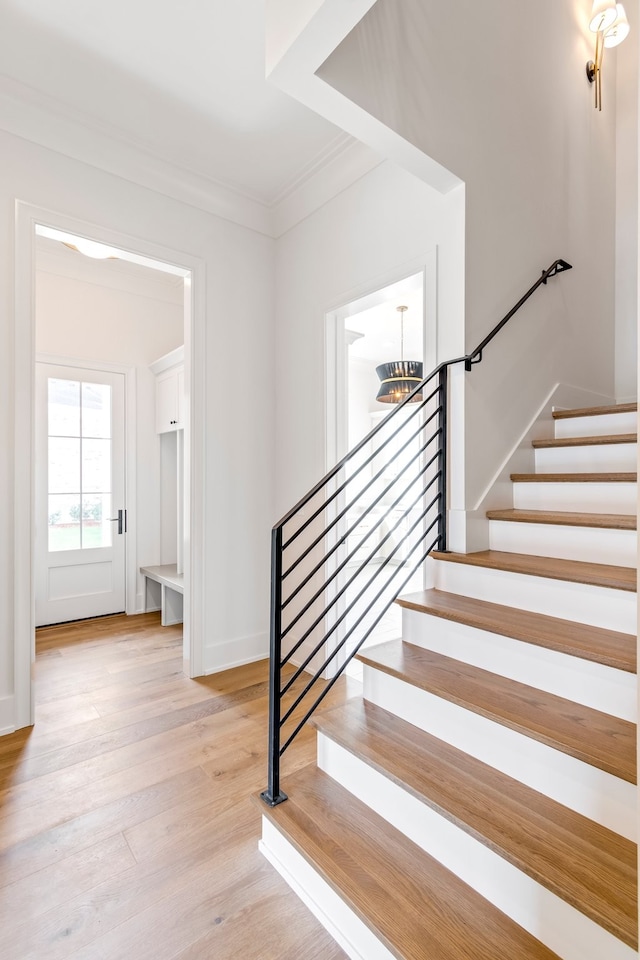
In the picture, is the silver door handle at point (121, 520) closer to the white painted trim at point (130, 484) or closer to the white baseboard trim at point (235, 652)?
the white painted trim at point (130, 484)

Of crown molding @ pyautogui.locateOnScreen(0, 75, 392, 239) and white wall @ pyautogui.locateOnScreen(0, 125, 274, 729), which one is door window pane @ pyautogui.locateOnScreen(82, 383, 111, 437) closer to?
white wall @ pyautogui.locateOnScreen(0, 125, 274, 729)

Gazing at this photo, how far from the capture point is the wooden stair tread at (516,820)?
37.9 inches

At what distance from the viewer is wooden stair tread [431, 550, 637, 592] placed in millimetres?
1537

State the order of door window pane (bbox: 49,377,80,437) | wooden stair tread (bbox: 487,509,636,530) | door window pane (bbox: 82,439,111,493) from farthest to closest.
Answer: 1. door window pane (bbox: 82,439,111,493)
2. door window pane (bbox: 49,377,80,437)
3. wooden stair tread (bbox: 487,509,636,530)

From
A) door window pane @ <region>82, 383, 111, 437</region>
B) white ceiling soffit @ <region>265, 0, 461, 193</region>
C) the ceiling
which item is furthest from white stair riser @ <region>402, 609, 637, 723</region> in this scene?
door window pane @ <region>82, 383, 111, 437</region>

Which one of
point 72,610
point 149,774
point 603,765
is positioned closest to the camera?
point 603,765

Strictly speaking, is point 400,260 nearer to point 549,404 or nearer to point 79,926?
point 549,404

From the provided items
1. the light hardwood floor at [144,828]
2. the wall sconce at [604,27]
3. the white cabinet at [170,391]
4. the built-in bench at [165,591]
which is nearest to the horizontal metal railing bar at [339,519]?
the light hardwood floor at [144,828]

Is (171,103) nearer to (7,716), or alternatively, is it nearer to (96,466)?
(96,466)

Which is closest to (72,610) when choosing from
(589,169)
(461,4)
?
(461,4)

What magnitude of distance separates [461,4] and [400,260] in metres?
1.02

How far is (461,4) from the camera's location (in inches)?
79.4

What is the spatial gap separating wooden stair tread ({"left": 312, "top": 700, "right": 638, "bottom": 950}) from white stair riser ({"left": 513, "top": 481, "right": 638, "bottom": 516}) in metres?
1.19

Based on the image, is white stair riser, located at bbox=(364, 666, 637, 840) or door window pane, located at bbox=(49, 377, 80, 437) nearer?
white stair riser, located at bbox=(364, 666, 637, 840)
